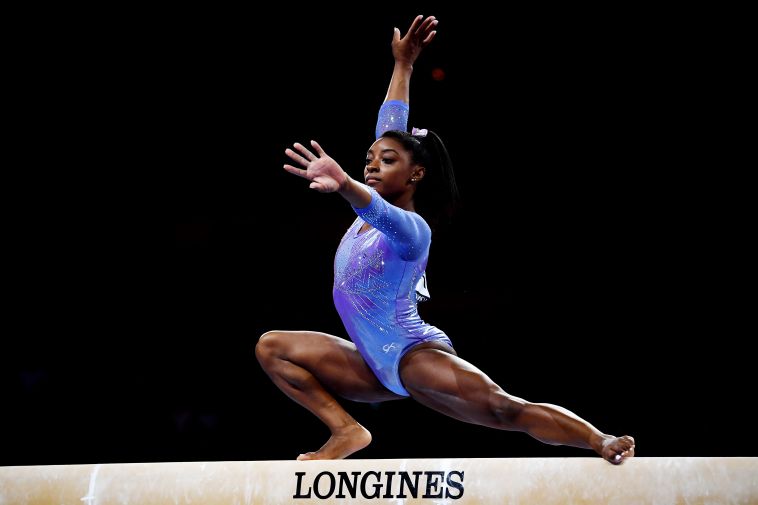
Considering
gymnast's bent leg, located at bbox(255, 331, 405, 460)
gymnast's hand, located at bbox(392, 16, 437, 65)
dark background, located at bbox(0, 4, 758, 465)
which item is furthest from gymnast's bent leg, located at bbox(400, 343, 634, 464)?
dark background, located at bbox(0, 4, 758, 465)

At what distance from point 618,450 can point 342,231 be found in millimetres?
2765

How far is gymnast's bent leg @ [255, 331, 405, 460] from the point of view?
247 cm

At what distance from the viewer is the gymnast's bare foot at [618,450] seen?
196 centimetres

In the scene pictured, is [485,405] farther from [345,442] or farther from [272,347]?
[272,347]

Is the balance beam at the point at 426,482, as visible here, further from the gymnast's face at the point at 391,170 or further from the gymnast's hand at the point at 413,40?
the gymnast's hand at the point at 413,40

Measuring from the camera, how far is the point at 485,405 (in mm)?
2188

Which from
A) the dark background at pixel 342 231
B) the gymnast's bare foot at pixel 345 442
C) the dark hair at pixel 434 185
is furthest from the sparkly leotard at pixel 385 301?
the dark background at pixel 342 231

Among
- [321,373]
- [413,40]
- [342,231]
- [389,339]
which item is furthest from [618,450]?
[342,231]

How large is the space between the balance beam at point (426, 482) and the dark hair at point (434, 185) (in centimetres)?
93

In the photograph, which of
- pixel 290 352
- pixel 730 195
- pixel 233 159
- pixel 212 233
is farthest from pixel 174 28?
pixel 730 195

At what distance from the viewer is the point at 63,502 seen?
2227 millimetres

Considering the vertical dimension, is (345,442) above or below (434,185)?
below

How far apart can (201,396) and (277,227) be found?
1008mm

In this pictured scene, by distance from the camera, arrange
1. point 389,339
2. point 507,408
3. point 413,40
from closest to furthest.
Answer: point 507,408, point 389,339, point 413,40
